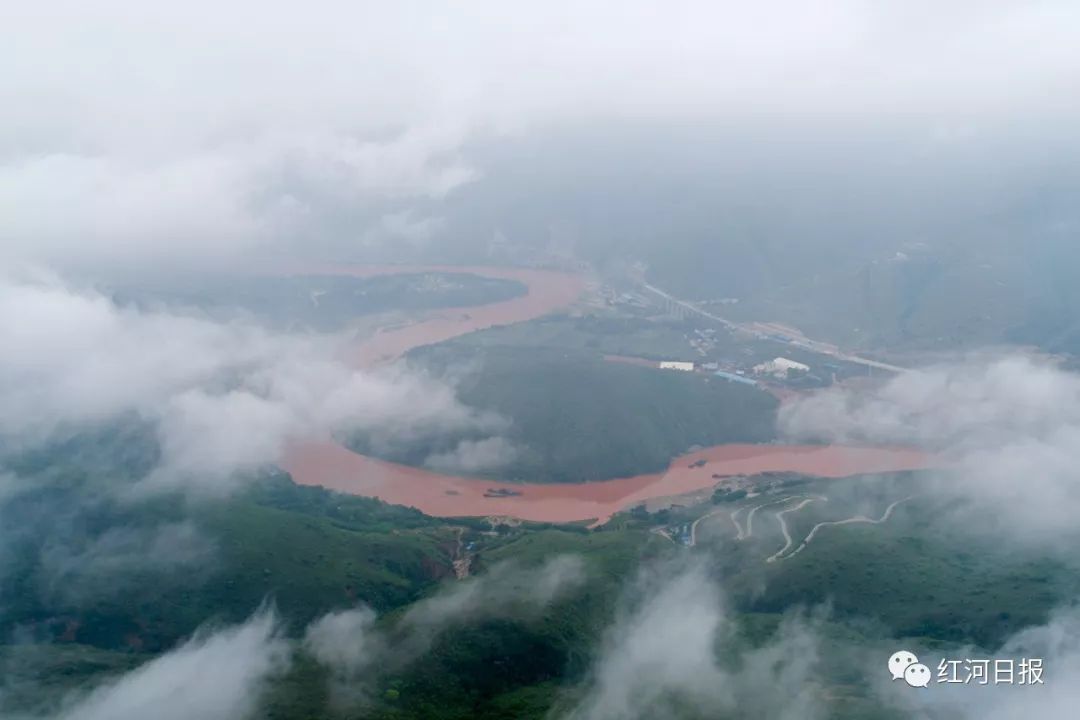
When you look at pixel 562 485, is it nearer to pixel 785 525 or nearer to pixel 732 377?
pixel 785 525

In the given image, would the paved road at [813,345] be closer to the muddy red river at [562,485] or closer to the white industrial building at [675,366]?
the white industrial building at [675,366]

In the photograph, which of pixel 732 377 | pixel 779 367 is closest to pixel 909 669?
pixel 732 377

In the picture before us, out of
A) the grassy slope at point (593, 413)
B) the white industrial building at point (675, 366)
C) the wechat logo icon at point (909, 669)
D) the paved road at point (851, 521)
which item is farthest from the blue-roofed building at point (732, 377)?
the wechat logo icon at point (909, 669)

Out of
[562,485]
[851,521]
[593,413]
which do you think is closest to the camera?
[851,521]

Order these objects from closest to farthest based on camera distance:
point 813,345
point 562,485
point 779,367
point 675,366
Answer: point 562,485
point 779,367
point 675,366
point 813,345

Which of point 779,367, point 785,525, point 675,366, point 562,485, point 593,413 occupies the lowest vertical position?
point 785,525

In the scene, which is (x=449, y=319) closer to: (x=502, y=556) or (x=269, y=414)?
(x=269, y=414)

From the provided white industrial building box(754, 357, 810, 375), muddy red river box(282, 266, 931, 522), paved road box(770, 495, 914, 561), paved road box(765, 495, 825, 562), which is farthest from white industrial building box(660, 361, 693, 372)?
paved road box(770, 495, 914, 561)
